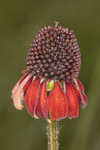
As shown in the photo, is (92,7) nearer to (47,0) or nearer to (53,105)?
(47,0)

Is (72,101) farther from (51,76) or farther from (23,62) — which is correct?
(23,62)

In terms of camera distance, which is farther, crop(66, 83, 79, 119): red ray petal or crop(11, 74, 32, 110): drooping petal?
crop(11, 74, 32, 110): drooping petal

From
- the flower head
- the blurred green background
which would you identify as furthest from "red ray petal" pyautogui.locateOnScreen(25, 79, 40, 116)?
the blurred green background

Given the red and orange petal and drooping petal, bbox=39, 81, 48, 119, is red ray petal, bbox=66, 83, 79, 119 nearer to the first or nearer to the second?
the red and orange petal

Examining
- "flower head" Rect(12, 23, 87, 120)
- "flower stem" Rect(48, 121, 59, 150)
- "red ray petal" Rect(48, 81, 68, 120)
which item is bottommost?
"flower stem" Rect(48, 121, 59, 150)

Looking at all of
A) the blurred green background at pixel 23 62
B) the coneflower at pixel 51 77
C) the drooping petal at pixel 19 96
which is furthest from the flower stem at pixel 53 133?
the blurred green background at pixel 23 62

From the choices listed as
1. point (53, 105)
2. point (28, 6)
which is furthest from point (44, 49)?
point (28, 6)
